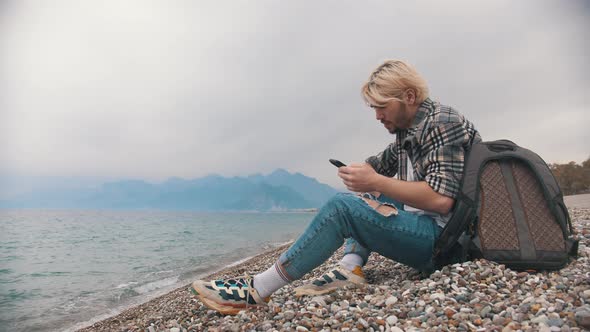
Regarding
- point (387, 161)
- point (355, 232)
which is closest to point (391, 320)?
point (355, 232)

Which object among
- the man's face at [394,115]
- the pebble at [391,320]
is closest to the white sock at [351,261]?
the pebble at [391,320]

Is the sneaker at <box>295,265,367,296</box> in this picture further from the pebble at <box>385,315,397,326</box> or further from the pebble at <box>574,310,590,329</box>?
the pebble at <box>574,310,590,329</box>

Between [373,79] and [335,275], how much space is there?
2334 millimetres

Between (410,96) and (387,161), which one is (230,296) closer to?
(387,161)

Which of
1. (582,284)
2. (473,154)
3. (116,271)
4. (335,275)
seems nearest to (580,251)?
(582,284)

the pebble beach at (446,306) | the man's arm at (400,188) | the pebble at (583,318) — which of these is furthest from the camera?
the man's arm at (400,188)

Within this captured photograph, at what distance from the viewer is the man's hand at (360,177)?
3.49 m

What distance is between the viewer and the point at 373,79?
3.84 metres

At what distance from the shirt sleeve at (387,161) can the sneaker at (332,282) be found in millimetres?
1514

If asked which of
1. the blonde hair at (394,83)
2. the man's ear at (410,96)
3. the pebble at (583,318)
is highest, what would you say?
A: the blonde hair at (394,83)

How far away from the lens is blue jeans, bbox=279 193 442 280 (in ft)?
12.0

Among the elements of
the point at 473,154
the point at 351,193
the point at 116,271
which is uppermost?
the point at 473,154

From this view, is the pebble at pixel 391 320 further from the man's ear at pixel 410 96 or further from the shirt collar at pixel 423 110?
the man's ear at pixel 410 96

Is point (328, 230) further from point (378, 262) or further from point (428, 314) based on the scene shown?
point (378, 262)
